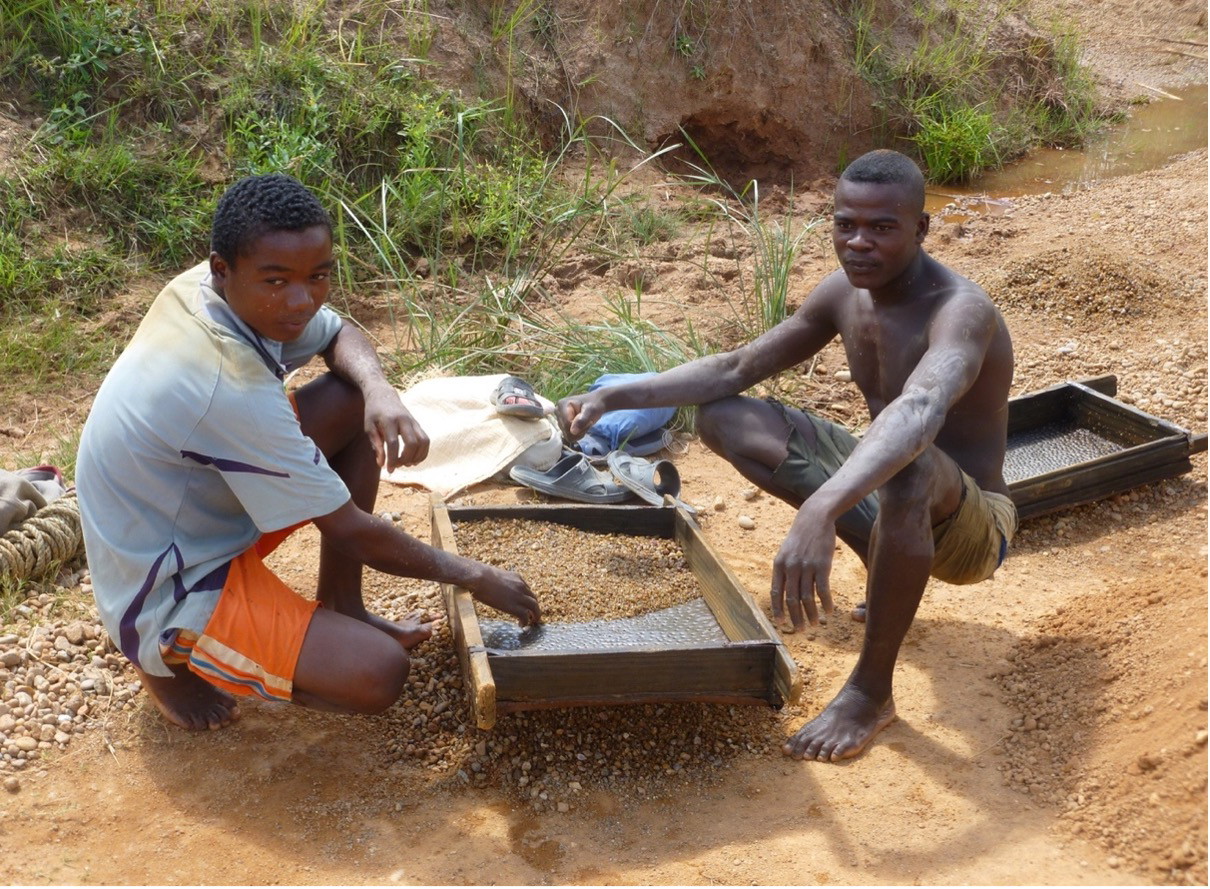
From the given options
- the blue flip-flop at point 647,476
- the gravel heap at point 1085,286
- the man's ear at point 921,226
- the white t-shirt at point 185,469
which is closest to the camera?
the white t-shirt at point 185,469

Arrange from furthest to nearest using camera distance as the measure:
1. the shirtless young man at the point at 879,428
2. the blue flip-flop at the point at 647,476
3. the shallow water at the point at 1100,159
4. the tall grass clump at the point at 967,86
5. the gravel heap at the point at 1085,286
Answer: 1. the tall grass clump at the point at 967,86
2. the shallow water at the point at 1100,159
3. the gravel heap at the point at 1085,286
4. the blue flip-flop at the point at 647,476
5. the shirtless young man at the point at 879,428

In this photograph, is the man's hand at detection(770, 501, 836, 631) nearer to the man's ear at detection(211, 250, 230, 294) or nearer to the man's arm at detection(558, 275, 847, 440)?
the man's arm at detection(558, 275, 847, 440)

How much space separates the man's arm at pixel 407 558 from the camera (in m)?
2.54

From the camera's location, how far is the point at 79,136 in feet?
18.2

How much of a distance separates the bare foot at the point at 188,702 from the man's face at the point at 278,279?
2.91 ft

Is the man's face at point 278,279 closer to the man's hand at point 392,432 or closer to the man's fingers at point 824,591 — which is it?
the man's hand at point 392,432

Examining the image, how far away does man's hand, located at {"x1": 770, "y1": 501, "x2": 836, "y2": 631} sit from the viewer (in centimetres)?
229

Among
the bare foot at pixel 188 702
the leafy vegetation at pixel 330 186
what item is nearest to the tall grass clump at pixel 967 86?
the leafy vegetation at pixel 330 186

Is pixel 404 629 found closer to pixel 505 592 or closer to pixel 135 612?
pixel 505 592

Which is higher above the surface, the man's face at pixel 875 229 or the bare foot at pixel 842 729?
the man's face at pixel 875 229

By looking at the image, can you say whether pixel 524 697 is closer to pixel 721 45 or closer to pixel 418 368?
pixel 418 368

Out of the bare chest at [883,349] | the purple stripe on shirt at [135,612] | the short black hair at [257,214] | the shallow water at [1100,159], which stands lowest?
the shallow water at [1100,159]

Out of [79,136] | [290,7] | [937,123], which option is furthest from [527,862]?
[937,123]

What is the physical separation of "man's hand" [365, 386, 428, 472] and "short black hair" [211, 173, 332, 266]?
475 millimetres
